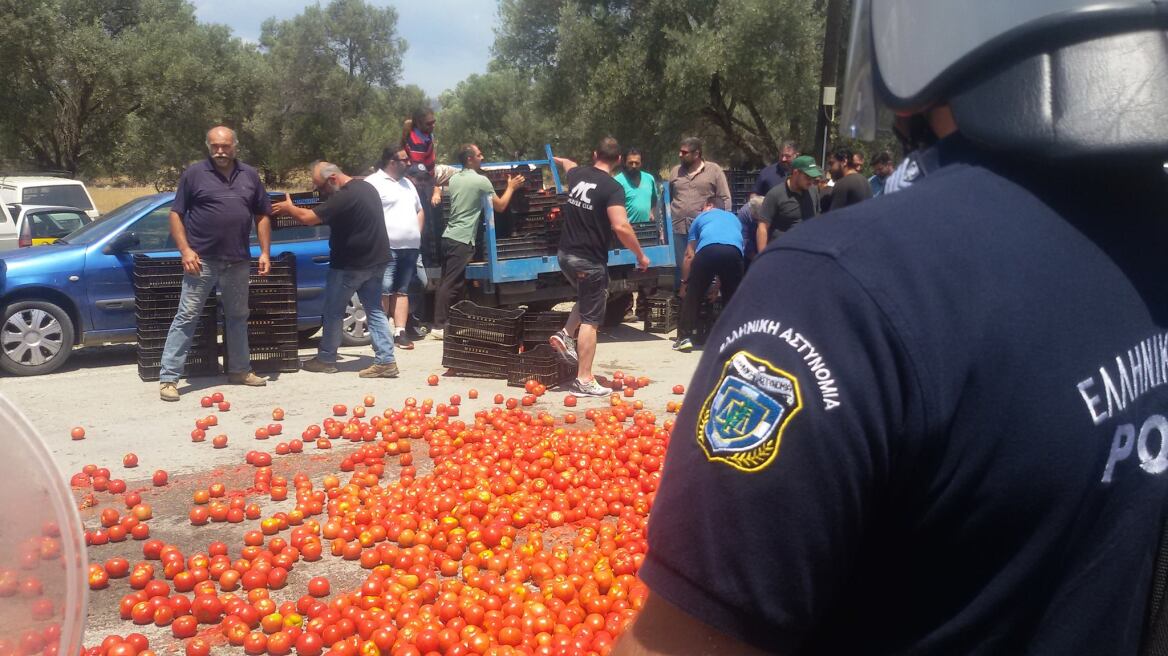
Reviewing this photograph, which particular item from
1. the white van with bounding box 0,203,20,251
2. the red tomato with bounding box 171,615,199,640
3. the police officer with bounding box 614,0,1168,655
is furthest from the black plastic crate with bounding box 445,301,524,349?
the white van with bounding box 0,203,20,251

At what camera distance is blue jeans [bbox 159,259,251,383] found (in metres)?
8.07

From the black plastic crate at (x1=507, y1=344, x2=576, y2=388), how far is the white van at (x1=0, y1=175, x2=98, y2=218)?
1195 centimetres

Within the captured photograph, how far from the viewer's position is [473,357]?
9133 millimetres

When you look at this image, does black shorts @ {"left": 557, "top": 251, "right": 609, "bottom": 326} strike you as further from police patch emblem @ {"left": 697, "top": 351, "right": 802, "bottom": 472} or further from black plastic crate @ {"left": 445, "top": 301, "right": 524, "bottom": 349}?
police patch emblem @ {"left": 697, "top": 351, "right": 802, "bottom": 472}

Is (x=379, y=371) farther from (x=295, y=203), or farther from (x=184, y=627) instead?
(x=184, y=627)

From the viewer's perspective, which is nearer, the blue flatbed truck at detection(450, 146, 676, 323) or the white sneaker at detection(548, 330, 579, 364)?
the white sneaker at detection(548, 330, 579, 364)

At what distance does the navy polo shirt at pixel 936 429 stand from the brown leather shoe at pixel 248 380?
328 inches

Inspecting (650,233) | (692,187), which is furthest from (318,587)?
(692,187)

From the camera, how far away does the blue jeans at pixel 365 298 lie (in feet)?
29.3

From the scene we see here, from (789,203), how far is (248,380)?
5.93 metres

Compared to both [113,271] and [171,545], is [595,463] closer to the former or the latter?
[171,545]

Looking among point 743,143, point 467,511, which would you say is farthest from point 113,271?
point 743,143

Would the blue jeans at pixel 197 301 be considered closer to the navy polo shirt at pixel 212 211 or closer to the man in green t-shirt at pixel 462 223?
the navy polo shirt at pixel 212 211

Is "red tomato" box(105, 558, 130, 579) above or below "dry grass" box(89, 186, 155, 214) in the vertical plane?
below
